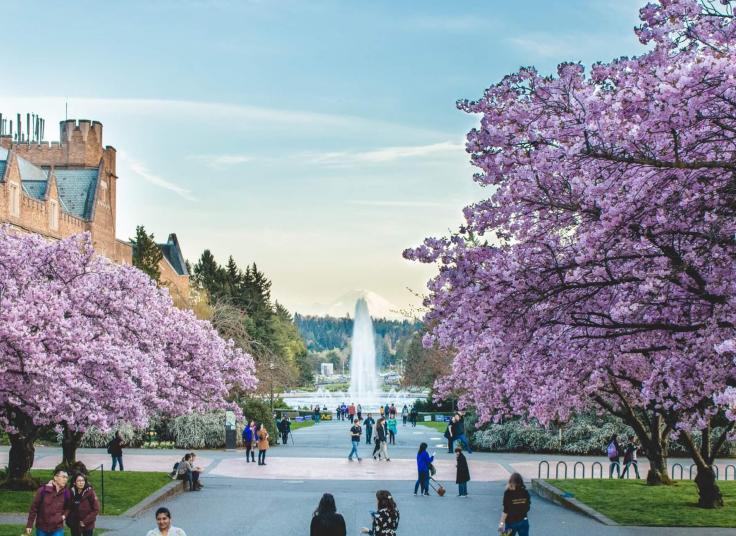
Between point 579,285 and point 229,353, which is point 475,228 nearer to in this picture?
point 579,285

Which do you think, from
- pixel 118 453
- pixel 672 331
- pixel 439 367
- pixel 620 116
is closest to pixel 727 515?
pixel 672 331

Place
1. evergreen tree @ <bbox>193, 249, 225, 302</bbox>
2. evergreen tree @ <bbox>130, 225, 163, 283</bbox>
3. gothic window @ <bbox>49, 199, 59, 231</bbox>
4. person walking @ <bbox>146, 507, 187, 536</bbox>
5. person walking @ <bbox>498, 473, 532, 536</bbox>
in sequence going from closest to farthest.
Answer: person walking @ <bbox>146, 507, 187, 536</bbox> → person walking @ <bbox>498, 473, 532, 536</bbox> → gothic window @ <bbox>49, 199, 59, 231</bbox> → evergreen tree @ <bbox>130, 225, 163, 283</bbox> → evergreen tree @ <bbox>193, 249, 225, 302</bbox>

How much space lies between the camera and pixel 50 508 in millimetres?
14766

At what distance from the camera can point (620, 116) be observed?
13.1 metres

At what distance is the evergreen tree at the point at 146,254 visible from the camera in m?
90.2

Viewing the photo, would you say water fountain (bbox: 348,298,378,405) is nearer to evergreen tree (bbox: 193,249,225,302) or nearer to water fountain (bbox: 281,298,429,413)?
water fountain (bbox: 281,298,429,413)

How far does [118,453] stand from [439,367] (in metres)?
33.4

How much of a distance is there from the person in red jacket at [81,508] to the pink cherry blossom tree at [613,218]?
5.58 m

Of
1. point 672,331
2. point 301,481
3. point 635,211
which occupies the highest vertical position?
point 635,211

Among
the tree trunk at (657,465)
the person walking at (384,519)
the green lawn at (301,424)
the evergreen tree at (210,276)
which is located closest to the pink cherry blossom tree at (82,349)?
the person walking at (384,519)

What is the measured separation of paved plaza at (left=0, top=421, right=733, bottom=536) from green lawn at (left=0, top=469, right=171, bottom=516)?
0.93 metres

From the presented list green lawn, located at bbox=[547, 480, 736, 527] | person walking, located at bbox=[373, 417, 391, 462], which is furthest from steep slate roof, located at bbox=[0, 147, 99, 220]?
green lawn, located at bbox=[547, 480, 736, 527]

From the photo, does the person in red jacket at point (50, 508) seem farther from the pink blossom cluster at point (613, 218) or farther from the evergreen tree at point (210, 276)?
the evergreen tree at point (210, 276)

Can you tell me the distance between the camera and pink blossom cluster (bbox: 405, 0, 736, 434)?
1296 cm
